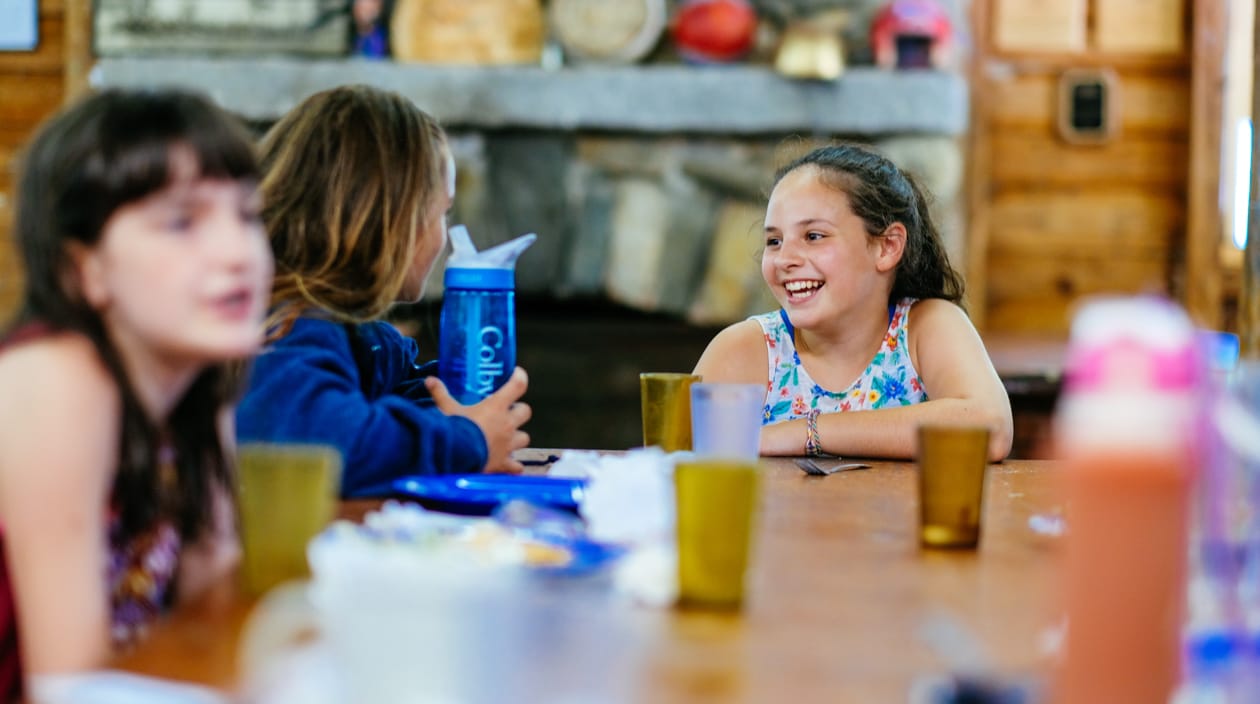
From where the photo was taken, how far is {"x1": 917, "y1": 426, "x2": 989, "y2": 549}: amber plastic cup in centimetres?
115

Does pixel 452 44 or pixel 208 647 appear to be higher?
pixel 452 44

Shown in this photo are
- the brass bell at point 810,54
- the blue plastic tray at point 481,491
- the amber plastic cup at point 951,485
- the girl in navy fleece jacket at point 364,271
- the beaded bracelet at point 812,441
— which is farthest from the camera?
the brass bell at point 810,54

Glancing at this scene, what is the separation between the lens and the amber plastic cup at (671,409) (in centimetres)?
Result: 166

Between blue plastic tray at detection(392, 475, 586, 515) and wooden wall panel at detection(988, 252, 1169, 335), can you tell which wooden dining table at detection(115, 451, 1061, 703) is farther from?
wooden wall panel at detection(988, 252, 1169, 335)

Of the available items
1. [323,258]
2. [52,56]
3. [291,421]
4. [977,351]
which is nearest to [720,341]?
[977,351]

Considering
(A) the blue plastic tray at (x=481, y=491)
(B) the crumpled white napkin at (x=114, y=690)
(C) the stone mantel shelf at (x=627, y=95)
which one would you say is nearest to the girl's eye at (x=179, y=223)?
(B) the crumpled white napkin at (x=114, y=690)

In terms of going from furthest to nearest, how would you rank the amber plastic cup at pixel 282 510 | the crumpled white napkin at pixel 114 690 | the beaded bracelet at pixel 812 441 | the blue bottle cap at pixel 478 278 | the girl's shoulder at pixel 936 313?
1. the girl's shoulder at pixel 936 313
2. the beaded bracelet at pixel 812 441
3. the blue bottle cap at pixel 478 278
4. the amber plastic cup at pixel 282 510
5. the crumpled white napkin at pixel 114 690

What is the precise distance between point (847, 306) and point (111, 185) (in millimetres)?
1351

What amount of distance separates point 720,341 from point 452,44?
2460 millimetres

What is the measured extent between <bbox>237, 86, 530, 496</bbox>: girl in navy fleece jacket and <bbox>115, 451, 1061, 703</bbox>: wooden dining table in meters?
0.17

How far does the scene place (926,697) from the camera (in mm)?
710

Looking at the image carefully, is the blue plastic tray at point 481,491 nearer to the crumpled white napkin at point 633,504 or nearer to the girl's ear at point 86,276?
the crumpled white napkin at point 633,504

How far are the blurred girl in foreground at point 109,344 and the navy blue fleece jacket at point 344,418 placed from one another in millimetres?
332

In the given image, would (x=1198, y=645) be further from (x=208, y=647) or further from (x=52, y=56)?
(x=52, y=56)
